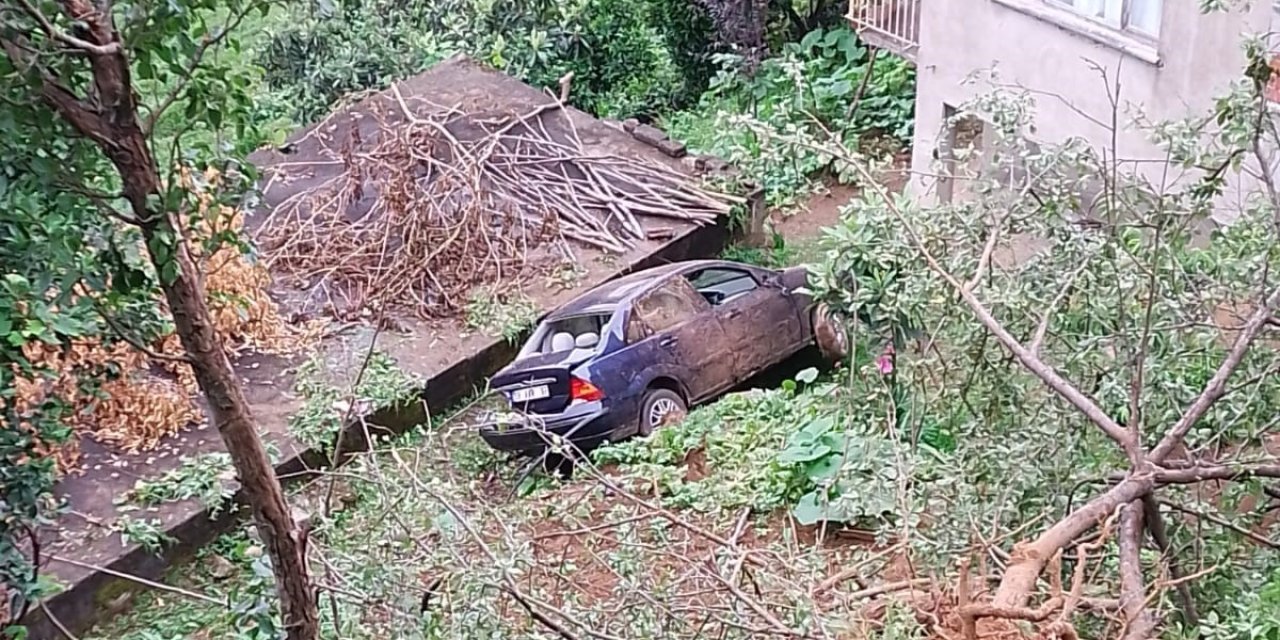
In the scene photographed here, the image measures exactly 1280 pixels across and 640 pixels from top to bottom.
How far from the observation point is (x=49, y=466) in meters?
3.74

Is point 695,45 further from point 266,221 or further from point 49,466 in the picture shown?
point 49,466

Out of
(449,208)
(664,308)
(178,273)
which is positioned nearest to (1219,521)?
(178,273)

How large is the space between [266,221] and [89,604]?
15.9 feet

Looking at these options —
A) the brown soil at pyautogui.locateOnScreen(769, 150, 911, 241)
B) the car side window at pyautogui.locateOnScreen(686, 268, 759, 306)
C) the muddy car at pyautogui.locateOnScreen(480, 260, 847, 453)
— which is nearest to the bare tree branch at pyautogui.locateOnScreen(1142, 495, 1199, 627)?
the muddy car at pyautogui.locateOnScreen(480, 260, 847, 453)

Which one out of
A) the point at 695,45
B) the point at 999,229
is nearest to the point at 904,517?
the point at 999,229

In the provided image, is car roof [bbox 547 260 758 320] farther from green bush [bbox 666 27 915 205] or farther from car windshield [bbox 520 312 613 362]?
green bush [bbox 666 27 915 205]

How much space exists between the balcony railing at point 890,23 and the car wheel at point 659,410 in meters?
4.43

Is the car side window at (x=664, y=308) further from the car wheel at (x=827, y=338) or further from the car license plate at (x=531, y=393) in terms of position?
the car wheel at (x=827, y=338)

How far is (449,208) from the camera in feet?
36.6

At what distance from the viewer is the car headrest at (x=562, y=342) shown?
923 centimetres

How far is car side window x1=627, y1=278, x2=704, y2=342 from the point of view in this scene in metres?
9.18

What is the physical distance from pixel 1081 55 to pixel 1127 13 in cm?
49

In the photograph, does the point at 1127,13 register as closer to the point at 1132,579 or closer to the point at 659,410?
the point at 659,410

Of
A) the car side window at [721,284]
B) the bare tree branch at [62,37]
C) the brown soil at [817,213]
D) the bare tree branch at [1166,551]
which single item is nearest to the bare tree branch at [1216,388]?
the bare tree branch at [1166,551]
